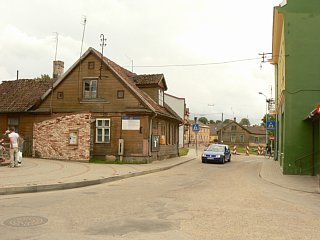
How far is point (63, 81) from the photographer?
2466 cm

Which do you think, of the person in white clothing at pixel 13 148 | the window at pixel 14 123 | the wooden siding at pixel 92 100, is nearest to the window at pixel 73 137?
the wooden siding at pixel 92 100

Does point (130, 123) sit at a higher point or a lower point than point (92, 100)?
lower

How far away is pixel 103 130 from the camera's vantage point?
2347cm

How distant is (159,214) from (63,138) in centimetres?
1596

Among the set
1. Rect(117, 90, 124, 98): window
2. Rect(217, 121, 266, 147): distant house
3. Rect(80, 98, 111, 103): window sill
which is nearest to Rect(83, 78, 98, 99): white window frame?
Rect(80, 98, 111, 103): window sill

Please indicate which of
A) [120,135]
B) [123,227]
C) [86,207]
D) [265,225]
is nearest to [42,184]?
[86,207]

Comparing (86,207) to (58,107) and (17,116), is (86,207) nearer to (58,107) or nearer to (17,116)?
(58,107)

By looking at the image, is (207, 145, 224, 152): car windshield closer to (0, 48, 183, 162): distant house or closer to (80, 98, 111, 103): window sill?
(0, 48, 183, 162): distant house

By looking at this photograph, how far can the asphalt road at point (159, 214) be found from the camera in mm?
6496

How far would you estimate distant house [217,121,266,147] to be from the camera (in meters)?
91.2

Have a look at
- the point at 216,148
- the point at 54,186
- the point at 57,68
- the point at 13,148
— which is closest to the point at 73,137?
the point at 13,148

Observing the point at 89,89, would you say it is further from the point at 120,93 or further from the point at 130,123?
the point at 130,123

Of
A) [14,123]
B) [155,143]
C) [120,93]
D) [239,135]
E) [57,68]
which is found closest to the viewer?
[120,93]

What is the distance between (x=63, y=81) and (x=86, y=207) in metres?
17.4
